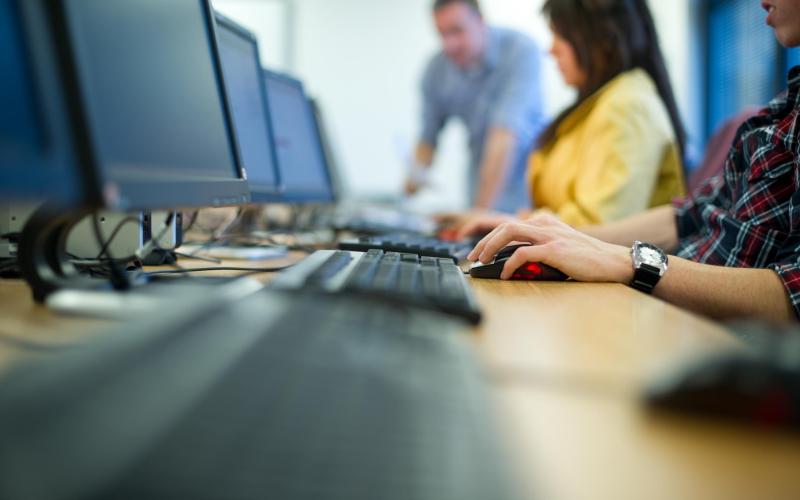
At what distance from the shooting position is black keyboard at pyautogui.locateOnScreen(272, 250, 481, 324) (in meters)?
0.62

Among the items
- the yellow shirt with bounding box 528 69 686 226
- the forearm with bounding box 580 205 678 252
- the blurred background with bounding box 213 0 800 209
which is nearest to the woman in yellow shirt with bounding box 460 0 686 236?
the yellow shirt with bounding box 528 69 686 226

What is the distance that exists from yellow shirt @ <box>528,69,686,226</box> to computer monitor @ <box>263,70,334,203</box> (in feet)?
2.29

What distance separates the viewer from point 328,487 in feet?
0.87

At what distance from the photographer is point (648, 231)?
1500 mm

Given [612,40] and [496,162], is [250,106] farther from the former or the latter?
[496,162]

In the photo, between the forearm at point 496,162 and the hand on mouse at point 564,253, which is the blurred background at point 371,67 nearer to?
the forearm at point 496,162

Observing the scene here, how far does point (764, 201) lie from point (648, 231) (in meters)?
0.40

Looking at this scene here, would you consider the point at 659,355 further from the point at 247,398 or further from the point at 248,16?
the point at 248,16

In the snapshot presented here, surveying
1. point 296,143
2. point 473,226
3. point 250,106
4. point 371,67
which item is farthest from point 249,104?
point 371,67

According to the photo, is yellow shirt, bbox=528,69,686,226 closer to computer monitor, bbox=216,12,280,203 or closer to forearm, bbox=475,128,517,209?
computer monitor, bbox=216,12,280,203

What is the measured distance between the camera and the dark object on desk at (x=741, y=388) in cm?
37

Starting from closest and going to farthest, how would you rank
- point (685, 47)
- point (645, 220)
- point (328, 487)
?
point (328, 487) → point (645, 220) → point (685, 47)

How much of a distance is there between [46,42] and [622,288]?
2.38 feet

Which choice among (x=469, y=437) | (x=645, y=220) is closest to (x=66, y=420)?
(x=469, y=437)
